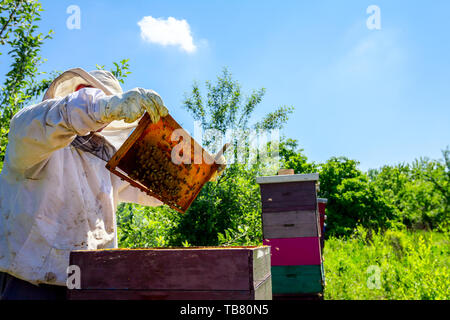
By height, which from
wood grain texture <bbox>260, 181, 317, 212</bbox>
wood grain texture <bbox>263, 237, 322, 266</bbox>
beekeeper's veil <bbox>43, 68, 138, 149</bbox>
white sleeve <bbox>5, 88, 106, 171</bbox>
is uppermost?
beekeeper's veil <bbox>43, 68, 138, 149</bbox>

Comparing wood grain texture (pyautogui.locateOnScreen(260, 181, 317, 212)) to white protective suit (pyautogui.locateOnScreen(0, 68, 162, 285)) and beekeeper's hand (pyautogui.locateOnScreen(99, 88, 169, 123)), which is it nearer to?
white protective suit (pyautogui.locateOnScreen(0, 68, 162, 285))

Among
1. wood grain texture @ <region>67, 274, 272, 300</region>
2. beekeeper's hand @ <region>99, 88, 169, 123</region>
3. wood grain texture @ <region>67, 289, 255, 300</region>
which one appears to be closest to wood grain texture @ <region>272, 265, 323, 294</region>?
wood grain texture @ <region>67, 274, 272, 300</region>

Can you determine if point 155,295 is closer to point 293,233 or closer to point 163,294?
point 163,294

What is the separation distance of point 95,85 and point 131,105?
683 millimetres

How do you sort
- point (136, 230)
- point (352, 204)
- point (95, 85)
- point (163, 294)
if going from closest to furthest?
point (163, 294) < point (95, 85) < point (136, 230) < point (352, 204)

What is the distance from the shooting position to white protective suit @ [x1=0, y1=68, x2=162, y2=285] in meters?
1.67

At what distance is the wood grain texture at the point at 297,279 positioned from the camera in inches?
174

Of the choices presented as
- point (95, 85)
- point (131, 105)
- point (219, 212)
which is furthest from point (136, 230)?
point (131, 105)

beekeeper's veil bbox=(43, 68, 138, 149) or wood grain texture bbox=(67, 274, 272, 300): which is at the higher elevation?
beekeeper's veil bbox=(43, 68, 138, 149)

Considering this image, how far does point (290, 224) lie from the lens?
451 cm

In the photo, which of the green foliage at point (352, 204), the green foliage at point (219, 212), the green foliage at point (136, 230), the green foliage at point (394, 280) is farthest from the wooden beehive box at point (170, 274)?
the green foliage at point (352, 204)

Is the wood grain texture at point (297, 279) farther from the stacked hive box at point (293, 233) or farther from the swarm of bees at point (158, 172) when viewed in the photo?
the swarm of bees at point (158, 172)

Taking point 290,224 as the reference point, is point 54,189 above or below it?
above
